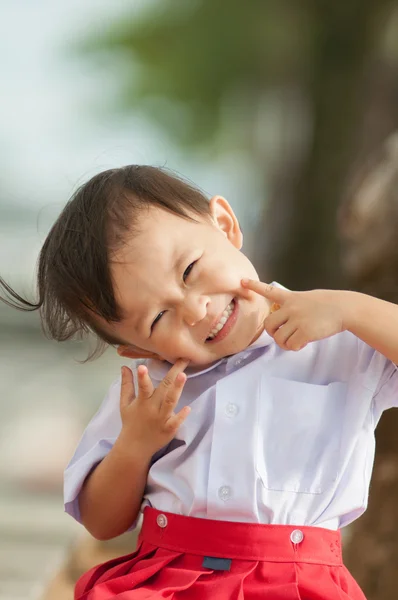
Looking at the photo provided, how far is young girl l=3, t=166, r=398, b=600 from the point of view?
44.3 inches

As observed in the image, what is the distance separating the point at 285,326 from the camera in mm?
1124

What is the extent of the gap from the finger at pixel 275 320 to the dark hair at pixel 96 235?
0.18m

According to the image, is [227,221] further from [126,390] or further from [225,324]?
[126,390]

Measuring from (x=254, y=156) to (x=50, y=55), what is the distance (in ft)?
3.39

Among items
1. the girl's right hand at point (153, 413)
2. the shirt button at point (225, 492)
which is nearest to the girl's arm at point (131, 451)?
the girl's right hand at point (153, 413)

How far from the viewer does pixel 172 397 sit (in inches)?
45.8

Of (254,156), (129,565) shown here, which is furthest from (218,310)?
(254,156)

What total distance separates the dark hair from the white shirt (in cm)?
19

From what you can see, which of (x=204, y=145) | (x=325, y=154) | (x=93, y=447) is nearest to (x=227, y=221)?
(x=93, y=447)

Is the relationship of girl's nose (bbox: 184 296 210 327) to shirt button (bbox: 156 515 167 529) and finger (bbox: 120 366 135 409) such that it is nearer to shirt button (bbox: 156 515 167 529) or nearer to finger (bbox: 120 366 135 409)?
finger (bbox: 120 366 135 409)

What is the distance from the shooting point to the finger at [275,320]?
113 cm

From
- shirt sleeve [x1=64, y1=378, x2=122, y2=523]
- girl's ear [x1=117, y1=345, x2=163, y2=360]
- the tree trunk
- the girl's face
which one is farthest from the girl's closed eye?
the tree trunk

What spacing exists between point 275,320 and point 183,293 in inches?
4.9

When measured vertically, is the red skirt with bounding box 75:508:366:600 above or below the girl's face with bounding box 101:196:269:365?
below
